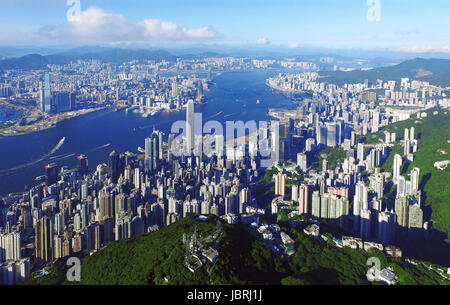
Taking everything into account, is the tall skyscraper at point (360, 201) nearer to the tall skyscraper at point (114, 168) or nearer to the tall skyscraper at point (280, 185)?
the tall skyscraper at point (280, 185)

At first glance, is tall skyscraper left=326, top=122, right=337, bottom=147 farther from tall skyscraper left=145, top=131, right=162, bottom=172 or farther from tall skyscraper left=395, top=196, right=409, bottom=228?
tall skyscraper left=395, top=196, right=409, bottom=228

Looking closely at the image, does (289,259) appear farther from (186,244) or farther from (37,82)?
(37,82)

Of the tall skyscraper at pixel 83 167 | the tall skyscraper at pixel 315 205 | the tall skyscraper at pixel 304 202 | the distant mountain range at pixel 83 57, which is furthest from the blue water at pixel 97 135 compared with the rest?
the distant mountain range at pixel 83 57

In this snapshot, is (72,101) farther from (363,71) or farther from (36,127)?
(363,71)

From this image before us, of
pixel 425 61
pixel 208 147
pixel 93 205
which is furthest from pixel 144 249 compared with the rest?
pixel 425 61

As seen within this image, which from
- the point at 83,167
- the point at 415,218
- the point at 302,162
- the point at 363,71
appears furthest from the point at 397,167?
the point at 363,71
